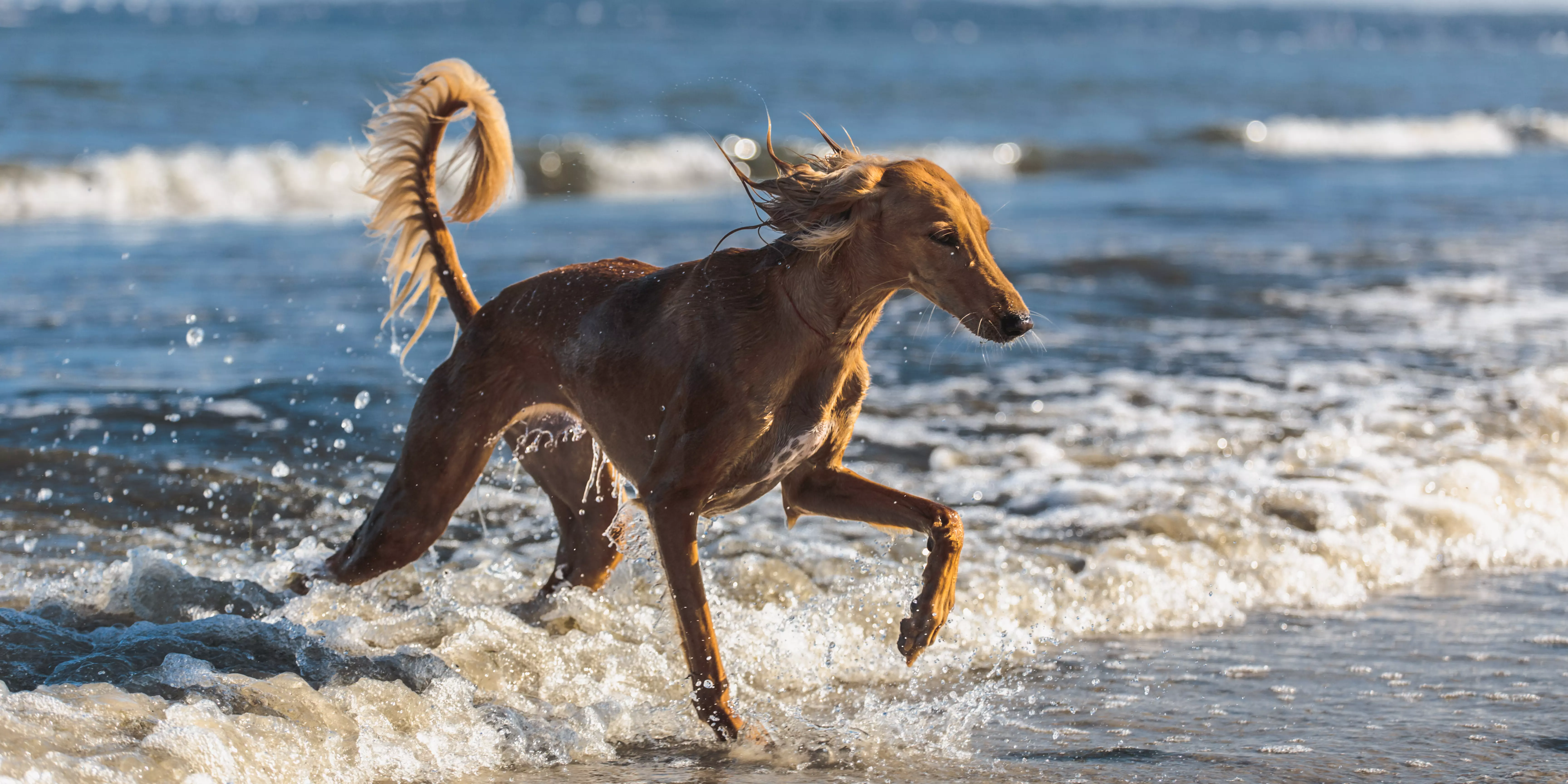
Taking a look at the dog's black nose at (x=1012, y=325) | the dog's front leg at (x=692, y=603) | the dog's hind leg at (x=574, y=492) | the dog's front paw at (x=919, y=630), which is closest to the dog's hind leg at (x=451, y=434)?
the dog's hind leg at (x=574, y=492)

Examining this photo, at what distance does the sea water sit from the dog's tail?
104 centimetres

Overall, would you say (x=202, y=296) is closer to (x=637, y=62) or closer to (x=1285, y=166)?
(x=1285, y=166)

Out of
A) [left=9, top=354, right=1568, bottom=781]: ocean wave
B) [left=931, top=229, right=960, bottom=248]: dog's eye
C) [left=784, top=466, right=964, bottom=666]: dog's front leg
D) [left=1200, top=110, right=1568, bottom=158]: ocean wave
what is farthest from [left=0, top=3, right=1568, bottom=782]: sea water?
[left=1200, top=110, right=1568, bottom=158]: ocean wave

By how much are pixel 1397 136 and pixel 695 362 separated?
30299 millimetres

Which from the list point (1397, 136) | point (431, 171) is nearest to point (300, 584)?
point (431, 171)

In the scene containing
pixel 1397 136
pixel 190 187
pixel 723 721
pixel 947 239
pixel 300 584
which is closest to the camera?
pixel 947 239

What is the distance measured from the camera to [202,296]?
10125 mm

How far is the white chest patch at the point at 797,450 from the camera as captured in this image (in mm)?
3689

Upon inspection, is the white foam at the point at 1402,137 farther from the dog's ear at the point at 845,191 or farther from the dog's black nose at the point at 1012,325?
the dog's black nose at the point at 1012,325

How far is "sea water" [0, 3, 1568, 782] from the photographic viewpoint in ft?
13.0

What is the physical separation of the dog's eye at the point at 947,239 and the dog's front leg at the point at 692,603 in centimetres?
86

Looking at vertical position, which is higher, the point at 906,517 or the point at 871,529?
the point at 906,517

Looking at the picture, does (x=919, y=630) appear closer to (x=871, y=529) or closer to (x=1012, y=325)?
(x=1012, y=325)

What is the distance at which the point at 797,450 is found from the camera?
3717 millimetres
